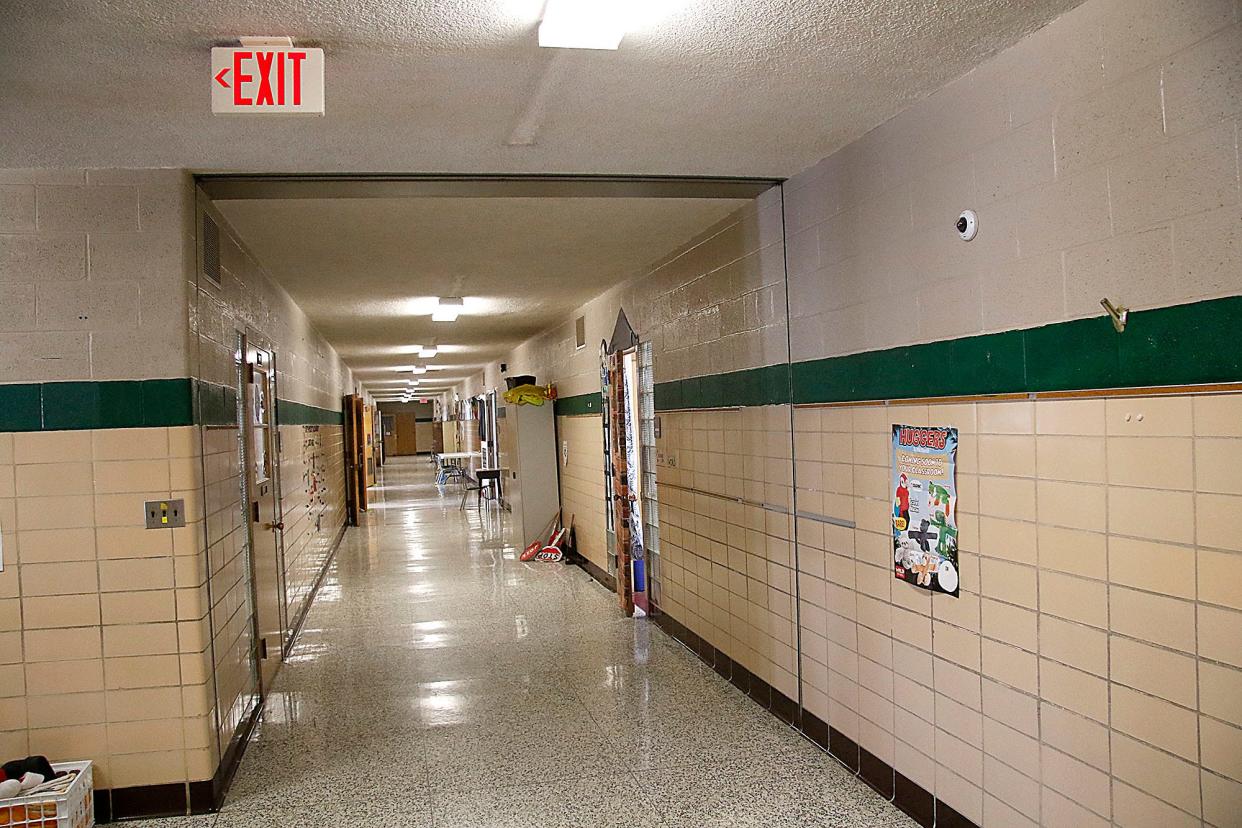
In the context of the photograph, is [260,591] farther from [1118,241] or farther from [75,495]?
[1118,241]

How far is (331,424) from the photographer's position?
1081cm

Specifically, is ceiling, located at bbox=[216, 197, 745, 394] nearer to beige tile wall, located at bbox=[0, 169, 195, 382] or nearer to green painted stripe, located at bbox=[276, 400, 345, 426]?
beige tile wall, located at bbox=[0, 169, 195, 382]

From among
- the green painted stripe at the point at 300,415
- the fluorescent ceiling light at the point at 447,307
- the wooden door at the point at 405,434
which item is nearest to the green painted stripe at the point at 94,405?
the green painted stripe at the point at 300,415

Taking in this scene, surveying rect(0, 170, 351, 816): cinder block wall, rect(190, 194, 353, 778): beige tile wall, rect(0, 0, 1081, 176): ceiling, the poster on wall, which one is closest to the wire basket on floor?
rect(0, 170, 351, 816): cinder block wall

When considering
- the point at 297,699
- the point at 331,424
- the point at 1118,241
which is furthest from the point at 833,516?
the point at 331,424

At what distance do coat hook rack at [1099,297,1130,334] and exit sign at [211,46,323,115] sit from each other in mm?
2122

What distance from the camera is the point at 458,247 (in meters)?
5.56

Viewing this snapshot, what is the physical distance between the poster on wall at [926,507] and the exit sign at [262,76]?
2.19 metres

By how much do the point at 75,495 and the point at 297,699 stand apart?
78.1 inches

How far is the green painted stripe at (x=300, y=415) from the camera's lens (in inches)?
249

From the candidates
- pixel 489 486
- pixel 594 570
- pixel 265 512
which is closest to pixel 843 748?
pixel 265 512

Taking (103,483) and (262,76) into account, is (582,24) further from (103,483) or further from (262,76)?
(103,483)

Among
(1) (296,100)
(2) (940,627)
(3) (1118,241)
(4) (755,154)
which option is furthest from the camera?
(4) (755,154)

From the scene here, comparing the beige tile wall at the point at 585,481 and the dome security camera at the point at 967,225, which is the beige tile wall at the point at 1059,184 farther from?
the beige tile wall at the point at 585,481
